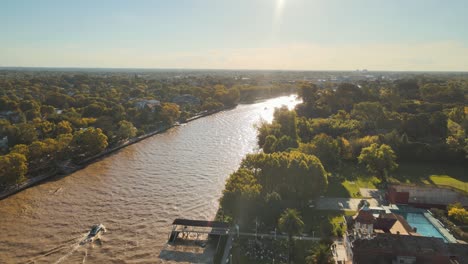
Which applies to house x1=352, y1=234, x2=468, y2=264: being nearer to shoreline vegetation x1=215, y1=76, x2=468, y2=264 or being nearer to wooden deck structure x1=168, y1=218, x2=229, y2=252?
shoreline vegetation x1=215, y1=76, x2=468, y2=264

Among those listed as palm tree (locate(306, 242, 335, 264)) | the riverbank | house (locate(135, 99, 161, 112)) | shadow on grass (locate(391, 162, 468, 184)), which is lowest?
the riverbank

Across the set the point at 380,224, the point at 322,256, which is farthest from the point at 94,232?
the point at 380,224

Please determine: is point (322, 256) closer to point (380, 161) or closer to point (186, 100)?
point (380, 161)

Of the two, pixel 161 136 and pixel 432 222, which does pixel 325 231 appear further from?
pixel 161 136

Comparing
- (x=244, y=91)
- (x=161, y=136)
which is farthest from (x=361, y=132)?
(x=244, y=91)

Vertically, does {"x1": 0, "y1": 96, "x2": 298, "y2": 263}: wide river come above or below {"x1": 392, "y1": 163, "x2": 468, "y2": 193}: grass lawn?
below

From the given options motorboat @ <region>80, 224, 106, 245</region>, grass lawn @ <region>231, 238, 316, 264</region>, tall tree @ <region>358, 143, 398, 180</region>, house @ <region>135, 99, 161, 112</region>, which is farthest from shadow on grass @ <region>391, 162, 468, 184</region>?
house @ <region>135, 99, 161, 112</region>

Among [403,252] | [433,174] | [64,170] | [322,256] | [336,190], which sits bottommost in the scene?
[64,170]
